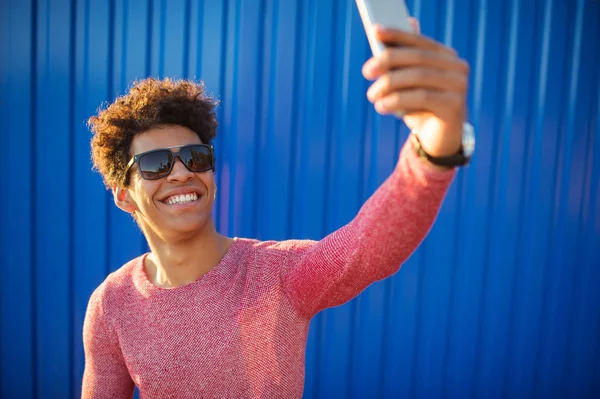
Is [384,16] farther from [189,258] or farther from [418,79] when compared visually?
[189,258]

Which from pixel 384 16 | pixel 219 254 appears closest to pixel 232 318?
pixel 219 254

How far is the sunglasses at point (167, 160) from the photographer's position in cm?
146

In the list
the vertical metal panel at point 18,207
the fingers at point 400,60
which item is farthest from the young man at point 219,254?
the vertical metal panel at point 18,207

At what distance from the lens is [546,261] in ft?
8.92

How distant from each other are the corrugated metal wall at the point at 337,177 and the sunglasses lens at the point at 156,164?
113 centimetres

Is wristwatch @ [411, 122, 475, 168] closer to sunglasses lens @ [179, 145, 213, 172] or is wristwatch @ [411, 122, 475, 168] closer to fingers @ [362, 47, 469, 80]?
fingers @ [362, 47, 469, 80]

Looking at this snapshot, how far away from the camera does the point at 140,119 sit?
61.5 inches

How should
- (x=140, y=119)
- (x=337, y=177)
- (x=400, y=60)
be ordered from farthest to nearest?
1. (x=337, y=177)
2. (x=140, y=119)
3. (x=400, y=60)

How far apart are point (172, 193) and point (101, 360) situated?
653 mm

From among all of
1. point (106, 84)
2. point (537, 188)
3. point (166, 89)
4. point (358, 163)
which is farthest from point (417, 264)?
point (106, 84)

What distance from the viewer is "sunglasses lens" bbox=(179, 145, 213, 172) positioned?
58.5 inches

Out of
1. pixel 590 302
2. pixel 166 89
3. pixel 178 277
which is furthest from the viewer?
pixel 590 302

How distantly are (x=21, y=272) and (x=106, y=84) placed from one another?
138 cm

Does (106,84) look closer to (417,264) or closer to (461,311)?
(417,264)
